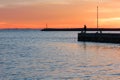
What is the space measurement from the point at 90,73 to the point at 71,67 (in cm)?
431

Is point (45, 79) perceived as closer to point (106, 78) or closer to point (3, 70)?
point (106, 78)

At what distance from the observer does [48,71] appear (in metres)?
30.4

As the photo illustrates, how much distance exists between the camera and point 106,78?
26.3 m

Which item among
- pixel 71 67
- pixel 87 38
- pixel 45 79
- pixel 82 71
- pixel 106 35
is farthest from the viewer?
pixel 87 38

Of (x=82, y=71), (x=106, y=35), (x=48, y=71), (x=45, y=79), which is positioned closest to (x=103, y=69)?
(x=82, y=71)

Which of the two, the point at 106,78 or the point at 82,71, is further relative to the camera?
the point at 82,71

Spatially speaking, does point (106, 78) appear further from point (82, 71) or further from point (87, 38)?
point (87, 38)

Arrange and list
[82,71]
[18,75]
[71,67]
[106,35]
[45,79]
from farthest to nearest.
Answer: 1. [106,35]
2. [71,67]
3. [82,71]
4. [18,75]
5. [45,79]

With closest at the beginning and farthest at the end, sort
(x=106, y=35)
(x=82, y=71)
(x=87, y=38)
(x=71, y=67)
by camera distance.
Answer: (x=82, y=71)
(x=71, y=67)
(x=106, y=35)
(x=87, y=38)

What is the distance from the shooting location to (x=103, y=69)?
103 ft

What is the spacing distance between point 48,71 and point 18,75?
9.70 feet

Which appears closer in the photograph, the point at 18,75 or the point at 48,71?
the point at 18,75

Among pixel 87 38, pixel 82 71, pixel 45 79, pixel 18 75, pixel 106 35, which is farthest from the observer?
pixel 87 38

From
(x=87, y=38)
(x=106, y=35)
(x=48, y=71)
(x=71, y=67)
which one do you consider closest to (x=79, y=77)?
(x=48, y=71)
